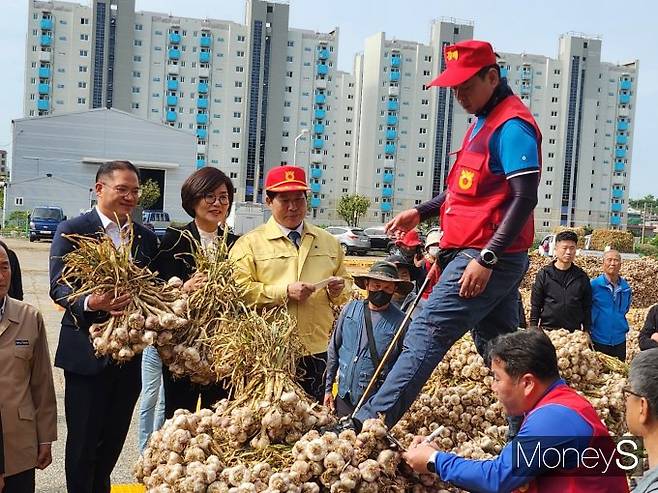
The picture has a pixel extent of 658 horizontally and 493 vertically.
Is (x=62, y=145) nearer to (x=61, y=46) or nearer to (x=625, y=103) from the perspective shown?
(x=61, y=46)

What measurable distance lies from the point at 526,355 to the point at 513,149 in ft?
3.10

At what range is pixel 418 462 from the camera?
9.42 feet

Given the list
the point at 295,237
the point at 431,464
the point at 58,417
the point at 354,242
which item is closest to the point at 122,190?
the point at 295,237

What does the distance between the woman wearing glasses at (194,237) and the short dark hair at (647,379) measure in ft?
7.35

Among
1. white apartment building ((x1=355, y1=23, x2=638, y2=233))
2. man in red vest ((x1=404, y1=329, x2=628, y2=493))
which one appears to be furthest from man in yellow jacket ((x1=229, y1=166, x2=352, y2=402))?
white apartment building ((x1=355, y1=23, x2=638, y2=233))

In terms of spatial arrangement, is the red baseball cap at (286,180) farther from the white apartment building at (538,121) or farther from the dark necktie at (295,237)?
the white apartment building at (538,121)

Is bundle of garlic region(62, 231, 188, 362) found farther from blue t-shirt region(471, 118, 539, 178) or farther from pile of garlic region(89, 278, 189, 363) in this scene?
blue t-shirt region(471, 118, 539, 178)

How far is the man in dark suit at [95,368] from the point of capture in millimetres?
3756

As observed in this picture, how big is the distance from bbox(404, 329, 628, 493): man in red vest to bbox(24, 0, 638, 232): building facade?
76.8 m

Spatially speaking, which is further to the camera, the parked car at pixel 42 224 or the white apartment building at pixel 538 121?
the white apartment building at pixel 538 121

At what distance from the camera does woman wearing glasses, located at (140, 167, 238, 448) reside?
161 inches

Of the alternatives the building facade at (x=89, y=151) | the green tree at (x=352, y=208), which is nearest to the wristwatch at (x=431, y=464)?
the building facade at (x=89, y=151)

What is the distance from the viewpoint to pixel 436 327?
10.8 feet

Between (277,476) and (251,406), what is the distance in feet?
1.45
